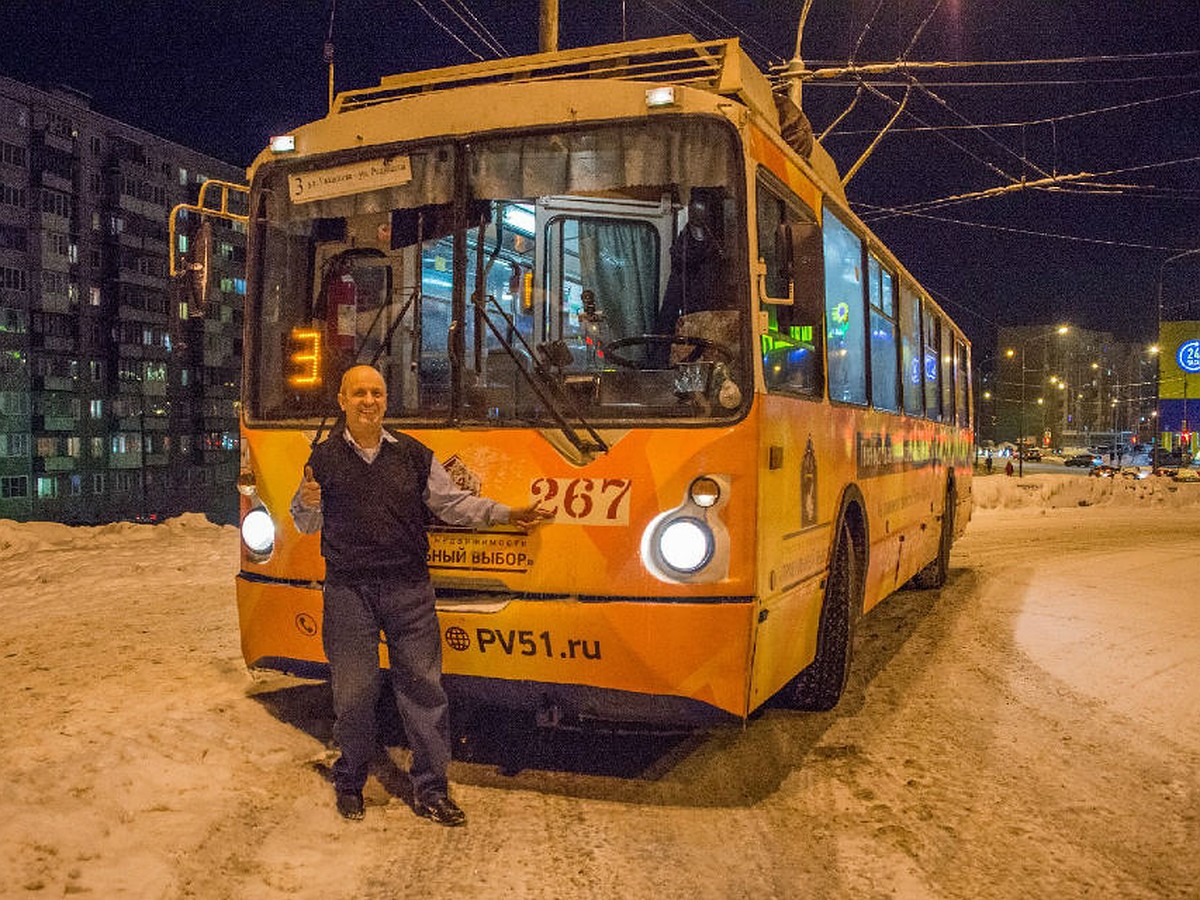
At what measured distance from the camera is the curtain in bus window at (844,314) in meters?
6.25

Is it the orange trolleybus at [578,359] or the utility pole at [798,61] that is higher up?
the utility pole at [798,61]

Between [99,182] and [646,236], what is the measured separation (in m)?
76.7

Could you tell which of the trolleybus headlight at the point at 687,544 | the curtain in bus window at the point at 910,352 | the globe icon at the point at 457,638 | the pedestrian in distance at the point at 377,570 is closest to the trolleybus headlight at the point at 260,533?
the pedestrian in distance at the point at 377,570

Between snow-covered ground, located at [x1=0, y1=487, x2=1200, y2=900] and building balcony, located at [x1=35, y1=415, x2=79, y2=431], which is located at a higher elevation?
building balcony, located at [x1=35, y1=415, x2=79, y2=431]

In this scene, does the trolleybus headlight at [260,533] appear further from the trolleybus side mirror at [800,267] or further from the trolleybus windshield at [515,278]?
the trolleybus side mirror at [800,267]

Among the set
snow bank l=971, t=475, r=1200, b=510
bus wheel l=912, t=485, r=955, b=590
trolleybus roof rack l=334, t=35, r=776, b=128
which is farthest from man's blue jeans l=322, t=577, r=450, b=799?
snow bank l=971, t=475, r=1200, b=510

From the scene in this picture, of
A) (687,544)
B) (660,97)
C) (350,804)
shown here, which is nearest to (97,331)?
(350,804)

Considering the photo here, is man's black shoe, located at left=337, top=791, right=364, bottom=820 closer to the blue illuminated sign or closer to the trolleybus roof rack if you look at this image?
the trolleybus roof rack

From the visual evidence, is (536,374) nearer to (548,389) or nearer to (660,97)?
(548,389)

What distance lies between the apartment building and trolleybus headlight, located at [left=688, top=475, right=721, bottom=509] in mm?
58939

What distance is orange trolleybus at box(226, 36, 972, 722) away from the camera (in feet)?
15.4

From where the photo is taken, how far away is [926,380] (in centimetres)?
1070

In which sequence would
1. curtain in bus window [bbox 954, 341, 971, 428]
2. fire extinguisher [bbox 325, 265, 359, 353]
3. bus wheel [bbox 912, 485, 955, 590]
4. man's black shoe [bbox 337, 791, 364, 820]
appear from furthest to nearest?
1. curtain in bus window [bbox 954, 341, 971, 428]
2. bus wheel [bbox 912, 485, 955, 590]
3. fire extinguisher [bbox 325, 265, 359, 353]
4. man's black shoe [bbox 337, 791, 364, 820]

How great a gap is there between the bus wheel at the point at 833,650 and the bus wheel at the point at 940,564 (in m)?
5.60
